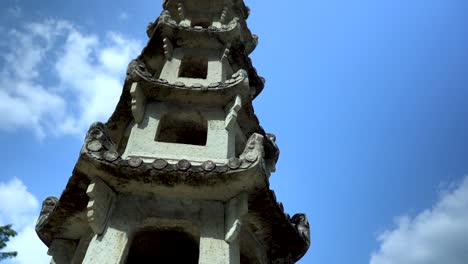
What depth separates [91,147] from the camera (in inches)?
345

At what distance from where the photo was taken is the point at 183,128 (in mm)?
12945

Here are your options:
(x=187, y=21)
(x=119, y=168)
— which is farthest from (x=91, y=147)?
(x=187, y=21)

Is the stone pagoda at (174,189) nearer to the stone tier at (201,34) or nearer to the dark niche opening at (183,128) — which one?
the dark niche opening at (183,128)

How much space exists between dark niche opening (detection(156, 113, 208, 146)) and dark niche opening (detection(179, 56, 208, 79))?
3.05 m

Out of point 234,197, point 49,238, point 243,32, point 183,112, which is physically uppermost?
point 243,32

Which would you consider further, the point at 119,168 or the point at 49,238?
the point at 49,238

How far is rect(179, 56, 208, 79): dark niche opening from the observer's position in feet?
50.4

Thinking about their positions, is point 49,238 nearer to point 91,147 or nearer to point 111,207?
point 111,207

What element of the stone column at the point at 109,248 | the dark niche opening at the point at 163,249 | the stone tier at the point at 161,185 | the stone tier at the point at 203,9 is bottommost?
the stone column at the point at 109,248

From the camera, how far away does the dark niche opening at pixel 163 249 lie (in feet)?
34.4

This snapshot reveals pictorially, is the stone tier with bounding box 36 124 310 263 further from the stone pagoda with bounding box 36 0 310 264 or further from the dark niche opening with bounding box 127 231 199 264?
the dark niche opening with bounding box 127 231 199 264

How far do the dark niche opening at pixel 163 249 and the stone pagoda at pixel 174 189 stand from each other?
3cm

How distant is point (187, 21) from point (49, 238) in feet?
36.6

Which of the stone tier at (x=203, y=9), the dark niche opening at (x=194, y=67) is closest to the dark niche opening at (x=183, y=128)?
the dark niche opening at (x=194, y=67)
